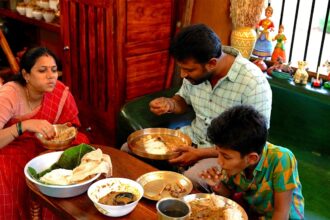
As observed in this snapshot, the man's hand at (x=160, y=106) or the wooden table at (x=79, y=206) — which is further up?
the man's hand at (x=160, y=106)

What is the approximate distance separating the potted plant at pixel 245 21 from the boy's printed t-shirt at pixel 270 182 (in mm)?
1319

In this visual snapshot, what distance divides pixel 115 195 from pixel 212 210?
39 cm

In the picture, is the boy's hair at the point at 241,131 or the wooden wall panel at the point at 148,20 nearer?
the boy's hair at the point at 241,131

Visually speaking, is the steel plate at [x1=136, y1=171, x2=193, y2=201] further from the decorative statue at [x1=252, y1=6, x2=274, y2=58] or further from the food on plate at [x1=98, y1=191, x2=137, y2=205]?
the decorative statue at [x1=252, y1=6, x2=274, y2=58]

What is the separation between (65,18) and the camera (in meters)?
3.10

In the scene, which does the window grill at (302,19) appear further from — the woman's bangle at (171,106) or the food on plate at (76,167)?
the food on plate at (76,167)

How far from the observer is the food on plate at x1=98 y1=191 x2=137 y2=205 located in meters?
1.59

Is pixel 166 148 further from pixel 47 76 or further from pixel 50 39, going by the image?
pixel 50 39

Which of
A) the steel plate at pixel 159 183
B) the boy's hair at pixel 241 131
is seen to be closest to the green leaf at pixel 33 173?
the steel plate at pixel 159 183

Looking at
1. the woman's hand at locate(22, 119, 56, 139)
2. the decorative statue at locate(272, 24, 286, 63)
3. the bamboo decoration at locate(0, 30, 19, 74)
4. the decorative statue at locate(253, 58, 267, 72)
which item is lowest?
the woman's hand at locate(22, 119, 56, 139)

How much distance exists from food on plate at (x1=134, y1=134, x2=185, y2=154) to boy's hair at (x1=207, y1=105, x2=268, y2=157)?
0.67 m

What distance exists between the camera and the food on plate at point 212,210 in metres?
1.57

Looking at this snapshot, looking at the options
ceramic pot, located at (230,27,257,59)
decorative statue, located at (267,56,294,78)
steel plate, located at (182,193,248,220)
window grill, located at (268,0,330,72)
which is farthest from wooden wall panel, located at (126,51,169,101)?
steel plate, located at (182,193,248,220)

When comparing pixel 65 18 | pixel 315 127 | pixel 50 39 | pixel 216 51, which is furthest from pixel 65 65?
pixel 315 127
